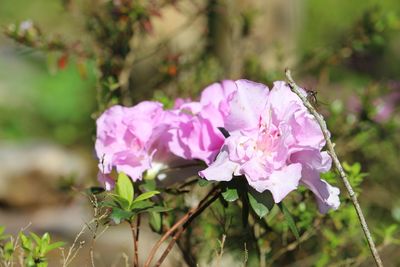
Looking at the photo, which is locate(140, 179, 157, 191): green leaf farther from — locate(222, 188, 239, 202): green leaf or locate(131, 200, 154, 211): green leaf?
locate(222, 188, 239, 202): green leaf

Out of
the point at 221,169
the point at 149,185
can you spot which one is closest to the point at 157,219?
the point at 149,185

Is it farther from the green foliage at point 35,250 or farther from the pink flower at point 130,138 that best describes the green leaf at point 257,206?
the green foliage at point 35,250

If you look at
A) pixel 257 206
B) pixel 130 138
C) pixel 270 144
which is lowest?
pixel 257 206

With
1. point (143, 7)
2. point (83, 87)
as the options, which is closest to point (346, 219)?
point (143, 7)

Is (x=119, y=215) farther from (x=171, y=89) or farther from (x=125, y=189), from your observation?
(x=171, y=89)

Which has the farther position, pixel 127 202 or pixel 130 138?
pixel 130 138

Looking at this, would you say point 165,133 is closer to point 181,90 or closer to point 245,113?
point 245,113
